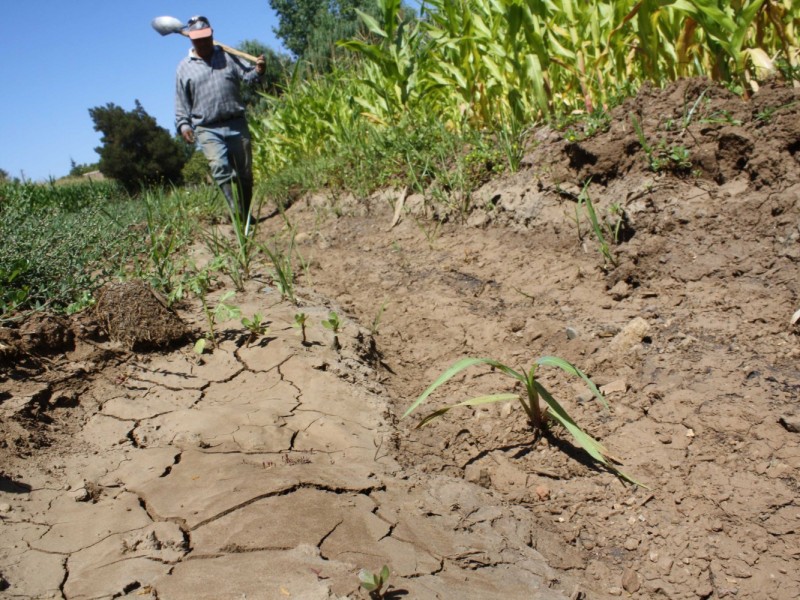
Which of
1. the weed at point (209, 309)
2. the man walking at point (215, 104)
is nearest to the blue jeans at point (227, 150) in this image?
the man walking at point (215, 104)

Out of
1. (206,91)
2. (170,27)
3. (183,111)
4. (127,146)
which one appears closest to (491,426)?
(206,91)

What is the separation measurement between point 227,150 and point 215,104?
42 cm

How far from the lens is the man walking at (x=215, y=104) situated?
227 inches

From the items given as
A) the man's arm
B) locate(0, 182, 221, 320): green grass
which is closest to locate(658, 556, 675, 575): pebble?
locate(0, 182, 221, 320): green grass

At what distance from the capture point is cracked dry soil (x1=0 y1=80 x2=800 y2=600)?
170 centimetres

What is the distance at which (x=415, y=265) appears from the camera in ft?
13.9

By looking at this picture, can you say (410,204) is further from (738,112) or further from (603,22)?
(738,112)

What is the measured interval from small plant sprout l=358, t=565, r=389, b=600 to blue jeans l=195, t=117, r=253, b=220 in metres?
4.67

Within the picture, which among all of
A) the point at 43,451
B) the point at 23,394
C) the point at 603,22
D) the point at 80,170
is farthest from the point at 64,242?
the point at 80,170

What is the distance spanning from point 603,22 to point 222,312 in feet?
10.1

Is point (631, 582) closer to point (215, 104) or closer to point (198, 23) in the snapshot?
point (215, 104)

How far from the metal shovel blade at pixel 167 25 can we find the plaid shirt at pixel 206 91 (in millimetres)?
667

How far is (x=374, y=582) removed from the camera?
1451mm

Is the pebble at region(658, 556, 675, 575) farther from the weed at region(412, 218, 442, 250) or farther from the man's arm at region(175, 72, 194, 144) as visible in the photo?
the man's arm at region(175, 72, 194, 144)
